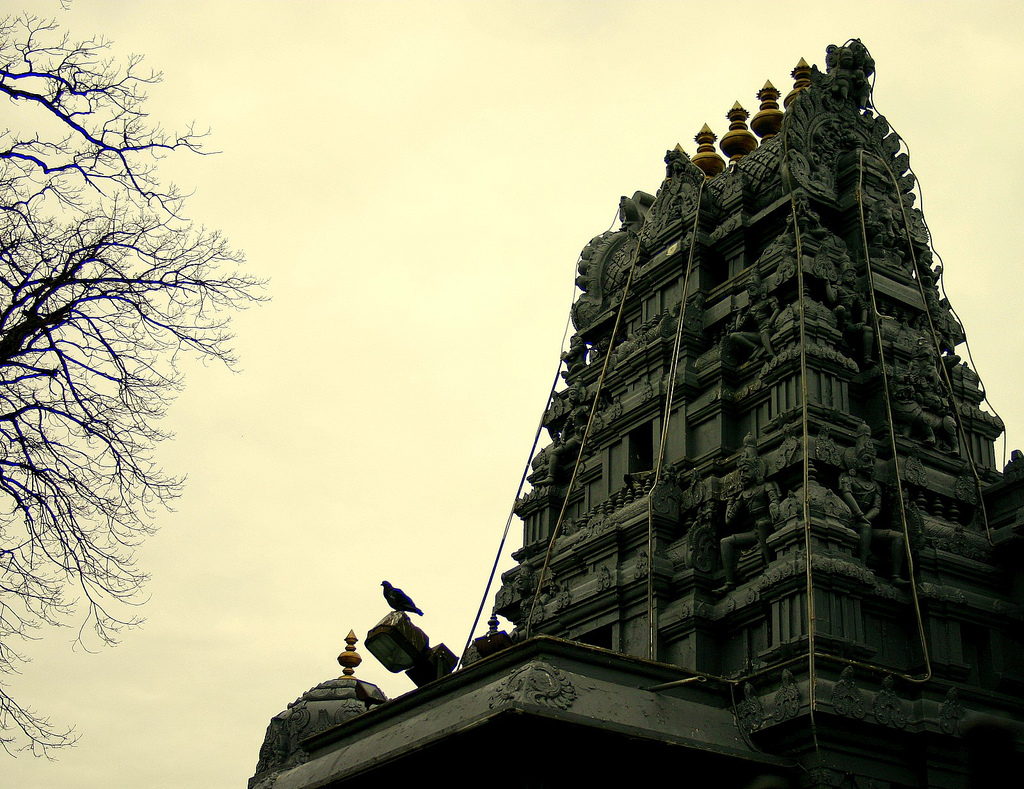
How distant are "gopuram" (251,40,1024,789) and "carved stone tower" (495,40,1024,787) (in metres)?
0.05

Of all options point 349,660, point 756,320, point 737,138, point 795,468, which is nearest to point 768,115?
point 737,138

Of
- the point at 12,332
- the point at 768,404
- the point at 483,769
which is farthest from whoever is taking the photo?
the point at 768,404

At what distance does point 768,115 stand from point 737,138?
95 cm

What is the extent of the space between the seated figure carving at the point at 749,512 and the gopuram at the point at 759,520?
0.05 m

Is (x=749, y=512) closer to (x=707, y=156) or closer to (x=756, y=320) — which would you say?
(x=756, y=320)

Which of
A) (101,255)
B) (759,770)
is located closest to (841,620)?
(759,770)

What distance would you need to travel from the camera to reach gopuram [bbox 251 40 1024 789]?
1792 centimetres

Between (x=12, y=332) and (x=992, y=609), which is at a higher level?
(x=992, y=609)

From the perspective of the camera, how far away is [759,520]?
70.8 feet

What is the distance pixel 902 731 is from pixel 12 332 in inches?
536

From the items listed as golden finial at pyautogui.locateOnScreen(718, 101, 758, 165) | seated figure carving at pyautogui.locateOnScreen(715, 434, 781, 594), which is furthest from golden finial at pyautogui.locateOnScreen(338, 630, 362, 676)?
golden finial at pyautogui.locateOnScreen(718, 101, 758, 165)

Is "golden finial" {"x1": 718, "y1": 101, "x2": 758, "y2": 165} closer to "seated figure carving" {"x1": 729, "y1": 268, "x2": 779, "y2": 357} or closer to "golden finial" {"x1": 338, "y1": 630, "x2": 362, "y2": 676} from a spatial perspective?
"seated figure carving" {"x1": 729, "y1": 268, "x2": 779, "y2": 357}

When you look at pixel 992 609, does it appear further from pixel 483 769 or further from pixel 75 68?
pixel 75 68

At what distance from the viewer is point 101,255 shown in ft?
42.1
